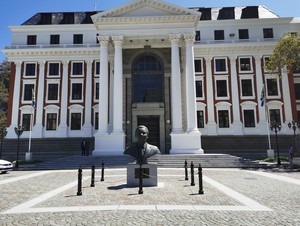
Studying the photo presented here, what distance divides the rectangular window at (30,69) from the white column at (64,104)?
4.52 m

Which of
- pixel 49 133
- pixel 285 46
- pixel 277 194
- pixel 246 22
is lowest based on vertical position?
pixel 277 194

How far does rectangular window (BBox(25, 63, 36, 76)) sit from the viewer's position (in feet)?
119

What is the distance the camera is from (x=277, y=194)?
942 cm

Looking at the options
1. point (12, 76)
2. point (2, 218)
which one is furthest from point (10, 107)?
point (2, 218)

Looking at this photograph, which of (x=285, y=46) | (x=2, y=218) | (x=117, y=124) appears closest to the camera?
(x=2, y=218)

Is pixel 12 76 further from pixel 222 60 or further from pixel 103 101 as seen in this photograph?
pixel 222 60

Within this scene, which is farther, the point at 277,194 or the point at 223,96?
the point at 223,96

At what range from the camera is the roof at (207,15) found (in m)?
38.8

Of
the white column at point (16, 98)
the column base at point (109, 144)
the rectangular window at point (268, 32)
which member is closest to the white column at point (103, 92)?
the column base at point (109, 144)

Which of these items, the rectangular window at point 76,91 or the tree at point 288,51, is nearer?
the tree at point 288,51

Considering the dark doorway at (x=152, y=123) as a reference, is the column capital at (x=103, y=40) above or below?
above

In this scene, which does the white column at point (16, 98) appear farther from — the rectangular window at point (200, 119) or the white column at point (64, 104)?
the rectangular window at point (200, 119)

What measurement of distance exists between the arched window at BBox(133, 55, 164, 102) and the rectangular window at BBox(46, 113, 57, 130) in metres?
12.6

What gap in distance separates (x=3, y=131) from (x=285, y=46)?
32.6 meters
